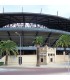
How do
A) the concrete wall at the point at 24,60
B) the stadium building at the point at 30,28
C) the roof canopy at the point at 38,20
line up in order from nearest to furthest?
the concrete wall at the point at 24,60, the stadium building at the point at 30,28, the roof canopy at the point at 38,20

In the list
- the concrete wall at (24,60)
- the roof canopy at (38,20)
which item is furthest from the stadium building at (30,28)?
the concrete wall at (24,60)

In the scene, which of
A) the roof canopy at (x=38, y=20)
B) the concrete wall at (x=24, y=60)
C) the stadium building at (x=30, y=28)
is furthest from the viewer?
the roof canopy at (x=38, y=20)

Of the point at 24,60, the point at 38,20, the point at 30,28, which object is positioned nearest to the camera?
the point at 24,60

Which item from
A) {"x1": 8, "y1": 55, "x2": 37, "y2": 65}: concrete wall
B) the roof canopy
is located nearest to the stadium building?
the roof canopy

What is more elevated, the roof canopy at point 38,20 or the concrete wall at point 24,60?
the roof canopy at point 38,20

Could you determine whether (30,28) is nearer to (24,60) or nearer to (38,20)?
(38,20)

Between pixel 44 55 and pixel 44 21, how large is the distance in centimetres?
2936

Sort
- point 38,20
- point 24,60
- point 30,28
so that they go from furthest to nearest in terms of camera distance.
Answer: point 38,20 → point 30,28 → point 24,60

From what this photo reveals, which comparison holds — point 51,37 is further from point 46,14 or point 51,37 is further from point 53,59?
point 53,59

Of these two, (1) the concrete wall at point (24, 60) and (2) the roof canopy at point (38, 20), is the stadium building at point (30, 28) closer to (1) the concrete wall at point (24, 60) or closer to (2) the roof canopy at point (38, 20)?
(2) the roof canopy at point (38, 20)

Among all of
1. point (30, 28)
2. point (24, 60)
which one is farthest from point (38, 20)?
point (24, 60)

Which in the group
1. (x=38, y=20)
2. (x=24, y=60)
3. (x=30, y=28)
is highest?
(x=38, y=20)

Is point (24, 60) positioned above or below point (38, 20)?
below

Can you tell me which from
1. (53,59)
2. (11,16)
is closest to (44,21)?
(11,16)
